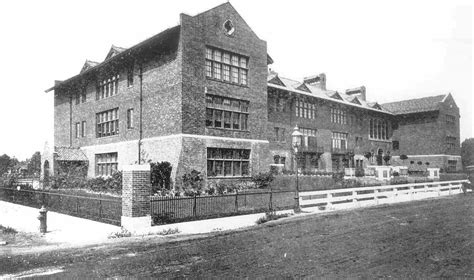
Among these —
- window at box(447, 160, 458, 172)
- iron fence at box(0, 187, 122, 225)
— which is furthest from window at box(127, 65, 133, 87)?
window at box(447, 160, 458, 172)

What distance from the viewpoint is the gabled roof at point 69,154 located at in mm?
32928

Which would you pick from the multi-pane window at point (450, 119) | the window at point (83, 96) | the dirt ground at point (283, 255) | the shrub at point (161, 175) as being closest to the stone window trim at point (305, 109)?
the shrub at point (161, 175)

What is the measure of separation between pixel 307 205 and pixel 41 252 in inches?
496

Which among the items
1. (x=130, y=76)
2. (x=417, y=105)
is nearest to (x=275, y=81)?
(x=130, y=76)

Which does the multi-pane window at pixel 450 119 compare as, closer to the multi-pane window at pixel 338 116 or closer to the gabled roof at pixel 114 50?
the multi-pane window at pixel 338 116

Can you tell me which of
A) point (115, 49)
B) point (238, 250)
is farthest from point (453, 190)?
point (115, 49)

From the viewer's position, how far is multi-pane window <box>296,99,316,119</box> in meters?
38.4

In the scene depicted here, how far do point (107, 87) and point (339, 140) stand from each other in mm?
25767

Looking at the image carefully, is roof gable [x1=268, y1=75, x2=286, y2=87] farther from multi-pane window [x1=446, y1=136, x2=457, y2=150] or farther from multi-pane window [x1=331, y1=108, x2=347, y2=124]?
multi-pane window [x1=446, y1=136, x2=457, y2=150]

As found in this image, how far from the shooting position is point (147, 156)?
2702cm

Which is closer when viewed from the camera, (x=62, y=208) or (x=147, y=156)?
(x=62, y=208)

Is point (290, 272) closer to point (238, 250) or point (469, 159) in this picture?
point (238, 250)

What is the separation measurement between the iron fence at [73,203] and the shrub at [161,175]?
367cm

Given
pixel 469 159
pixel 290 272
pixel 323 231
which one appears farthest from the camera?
pixel 469 159
